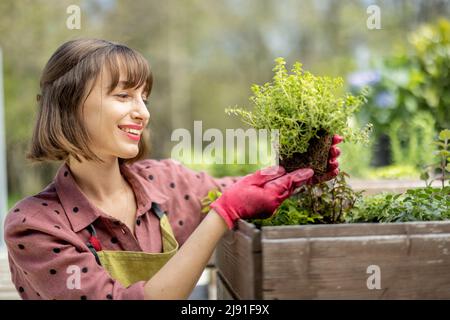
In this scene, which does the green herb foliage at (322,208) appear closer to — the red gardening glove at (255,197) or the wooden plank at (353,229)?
the red gardening glove at (255,197)

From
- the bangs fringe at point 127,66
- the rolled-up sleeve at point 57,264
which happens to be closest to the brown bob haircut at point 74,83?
the bangs fringe at point 127,66

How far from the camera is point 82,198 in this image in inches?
56.7

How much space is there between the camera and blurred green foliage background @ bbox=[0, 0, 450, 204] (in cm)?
746

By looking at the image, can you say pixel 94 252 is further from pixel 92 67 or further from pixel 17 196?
pixel 17 196

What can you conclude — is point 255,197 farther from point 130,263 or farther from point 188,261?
point 130,263

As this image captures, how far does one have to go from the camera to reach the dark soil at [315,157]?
1.23 meters

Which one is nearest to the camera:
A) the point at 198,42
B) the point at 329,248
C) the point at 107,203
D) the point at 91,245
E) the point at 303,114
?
the point at 329,248

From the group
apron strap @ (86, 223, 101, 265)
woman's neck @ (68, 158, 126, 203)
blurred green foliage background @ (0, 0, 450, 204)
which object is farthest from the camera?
blurred green foliage background @ (0, 0, 450, 204)

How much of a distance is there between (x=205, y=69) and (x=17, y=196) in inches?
162

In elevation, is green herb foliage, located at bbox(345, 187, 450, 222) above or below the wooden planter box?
above

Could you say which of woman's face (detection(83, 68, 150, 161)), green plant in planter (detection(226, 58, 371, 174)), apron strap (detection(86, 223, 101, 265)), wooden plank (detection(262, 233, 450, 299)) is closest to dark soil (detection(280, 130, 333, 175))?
green plant in planter (detection(226, 58, 371, 174))

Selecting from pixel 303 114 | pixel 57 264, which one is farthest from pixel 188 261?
pixel 303 114

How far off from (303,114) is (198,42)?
9.43 metres

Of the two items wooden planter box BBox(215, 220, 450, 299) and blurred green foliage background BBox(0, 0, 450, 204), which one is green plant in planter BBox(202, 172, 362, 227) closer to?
wooden planter box BBox(215, 220, 450, 299)
